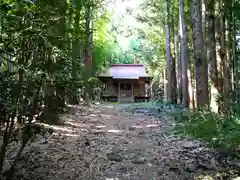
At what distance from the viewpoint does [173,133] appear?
7027 millimetres

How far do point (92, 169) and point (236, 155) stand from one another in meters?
2.34

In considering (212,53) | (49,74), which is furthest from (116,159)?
(212,53)

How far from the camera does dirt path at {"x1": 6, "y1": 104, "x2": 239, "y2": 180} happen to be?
4418 millimetres

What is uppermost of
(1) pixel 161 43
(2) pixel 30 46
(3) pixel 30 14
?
(1) pixel 161 43

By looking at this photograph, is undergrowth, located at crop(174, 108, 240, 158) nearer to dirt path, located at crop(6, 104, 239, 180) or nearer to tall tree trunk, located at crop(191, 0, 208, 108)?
dirt path, located at crop(6, 104, 239, 180)

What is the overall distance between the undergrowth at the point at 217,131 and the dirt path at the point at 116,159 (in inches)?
10.3

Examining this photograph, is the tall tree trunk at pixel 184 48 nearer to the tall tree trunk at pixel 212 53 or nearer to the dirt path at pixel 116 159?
the tall tree trunk at pixel 212 53

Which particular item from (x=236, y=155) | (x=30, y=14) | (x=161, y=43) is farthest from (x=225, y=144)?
(x=161, y=43)

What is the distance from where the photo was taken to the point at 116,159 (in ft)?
16.9

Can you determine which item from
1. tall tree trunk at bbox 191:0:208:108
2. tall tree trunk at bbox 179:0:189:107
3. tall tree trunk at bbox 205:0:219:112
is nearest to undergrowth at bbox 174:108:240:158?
tall tree trunk at bbox 205:0:219:112

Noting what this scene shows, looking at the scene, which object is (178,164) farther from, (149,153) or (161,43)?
(161,43)

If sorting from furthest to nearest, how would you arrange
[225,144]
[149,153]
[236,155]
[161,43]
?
[161,43], [149,153], [225,144], [236,155]

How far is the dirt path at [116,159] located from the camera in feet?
14.5

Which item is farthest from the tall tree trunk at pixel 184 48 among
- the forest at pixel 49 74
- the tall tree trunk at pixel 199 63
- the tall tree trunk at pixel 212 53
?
the tall tree trunk at pixel 199 63
